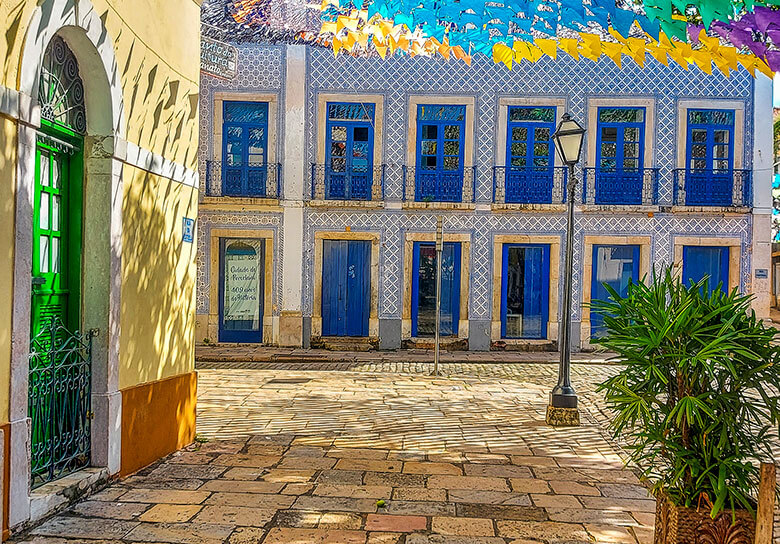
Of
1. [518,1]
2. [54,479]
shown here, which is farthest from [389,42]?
[54,479]

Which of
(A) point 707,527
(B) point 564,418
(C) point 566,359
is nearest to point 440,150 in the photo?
(C) point 566,359

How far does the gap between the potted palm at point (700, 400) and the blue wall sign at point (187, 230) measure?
12.7ft

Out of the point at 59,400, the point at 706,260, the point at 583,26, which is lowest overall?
the point at 59,400

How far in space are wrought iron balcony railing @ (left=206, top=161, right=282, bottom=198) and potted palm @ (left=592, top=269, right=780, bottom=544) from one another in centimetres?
1296

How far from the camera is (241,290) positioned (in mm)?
15758

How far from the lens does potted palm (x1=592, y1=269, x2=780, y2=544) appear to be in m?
3.10

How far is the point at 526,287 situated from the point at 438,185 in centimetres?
296

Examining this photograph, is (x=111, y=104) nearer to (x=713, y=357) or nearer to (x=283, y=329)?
(x=713, y=357)

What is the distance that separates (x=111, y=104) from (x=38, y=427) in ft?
6.77

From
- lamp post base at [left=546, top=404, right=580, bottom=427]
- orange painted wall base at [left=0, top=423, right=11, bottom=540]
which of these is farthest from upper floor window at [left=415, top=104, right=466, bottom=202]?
orange painted wall base at [left=0, top=423, right=11, bottom=540]

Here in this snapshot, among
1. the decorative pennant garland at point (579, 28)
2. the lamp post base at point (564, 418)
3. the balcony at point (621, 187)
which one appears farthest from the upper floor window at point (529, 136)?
the decorative pennant garland at point (579, 28)

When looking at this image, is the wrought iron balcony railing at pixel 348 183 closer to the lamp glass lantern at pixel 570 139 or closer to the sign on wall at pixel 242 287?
the sign on wall at pixel 242 287

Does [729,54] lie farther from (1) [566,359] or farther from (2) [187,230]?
(1) [566,359]

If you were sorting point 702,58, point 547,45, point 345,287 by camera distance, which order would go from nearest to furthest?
1. point 702,58
2. point 547,45
3. point 345,287
